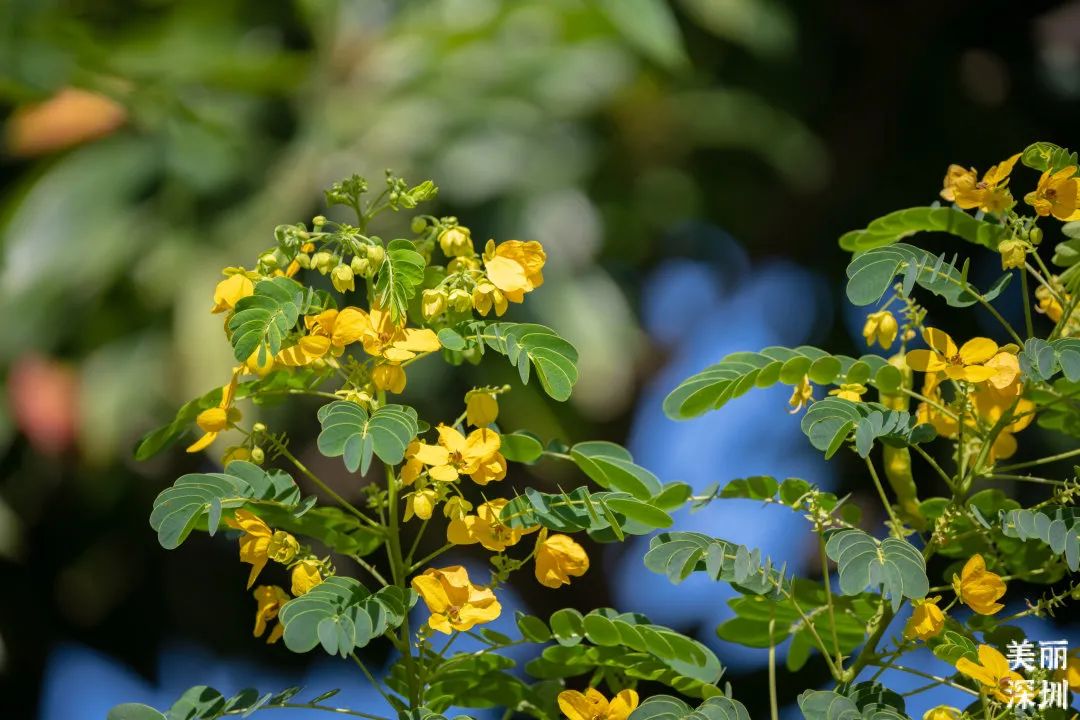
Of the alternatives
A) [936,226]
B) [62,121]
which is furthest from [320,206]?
[936,226]

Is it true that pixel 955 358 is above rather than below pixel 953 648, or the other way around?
above

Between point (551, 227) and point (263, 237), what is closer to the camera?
point (263, 237)

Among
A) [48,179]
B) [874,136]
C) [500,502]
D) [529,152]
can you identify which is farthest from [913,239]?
[500,502]

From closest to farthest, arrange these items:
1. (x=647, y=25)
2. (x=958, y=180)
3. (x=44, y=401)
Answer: (x=958, y=180) < (x=647, y=25) < (x=44, y=401)

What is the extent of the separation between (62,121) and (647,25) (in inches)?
59.4

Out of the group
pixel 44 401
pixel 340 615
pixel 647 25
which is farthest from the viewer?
pixel 44 401

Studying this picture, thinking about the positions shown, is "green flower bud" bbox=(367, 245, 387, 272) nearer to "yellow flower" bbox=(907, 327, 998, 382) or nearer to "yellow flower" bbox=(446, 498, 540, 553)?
"yellow flower" bbox=(446, 498, 540, 553)

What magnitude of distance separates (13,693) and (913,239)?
2348 mm

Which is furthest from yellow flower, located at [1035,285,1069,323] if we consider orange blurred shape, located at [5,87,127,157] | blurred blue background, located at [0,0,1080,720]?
orange blurred shape, located at [5,87,127,157]

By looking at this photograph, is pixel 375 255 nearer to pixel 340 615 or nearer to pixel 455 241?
pixel 455 241

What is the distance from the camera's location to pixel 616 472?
684 millimetres

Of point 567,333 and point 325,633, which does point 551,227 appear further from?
point 325,633

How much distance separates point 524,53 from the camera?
3.35 metres

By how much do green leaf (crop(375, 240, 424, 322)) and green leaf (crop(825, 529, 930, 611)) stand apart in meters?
0.23
